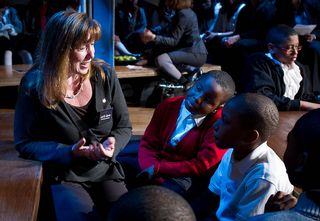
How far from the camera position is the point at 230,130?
1665mm

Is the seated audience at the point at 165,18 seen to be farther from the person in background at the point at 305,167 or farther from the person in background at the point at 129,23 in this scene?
the person in background at the point at 305,167

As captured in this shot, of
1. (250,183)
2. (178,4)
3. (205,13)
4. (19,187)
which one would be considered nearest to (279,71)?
(250,183)

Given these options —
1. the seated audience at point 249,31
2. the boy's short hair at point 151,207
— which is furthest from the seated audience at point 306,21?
the boy's short hair at point 151,207

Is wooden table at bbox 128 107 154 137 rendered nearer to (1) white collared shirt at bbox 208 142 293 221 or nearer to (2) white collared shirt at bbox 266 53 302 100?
(2) white collared shirt at bbox 266 53 302 100

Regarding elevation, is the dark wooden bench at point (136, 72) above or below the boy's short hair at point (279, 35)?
below

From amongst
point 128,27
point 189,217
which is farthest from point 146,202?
point 128,27

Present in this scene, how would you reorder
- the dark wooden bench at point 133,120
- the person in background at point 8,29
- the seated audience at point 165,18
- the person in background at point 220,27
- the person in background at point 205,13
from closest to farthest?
the dark wooden bench at point 133,120, the seated audience at point 165,18, the person in background at point 8,29, the person in background at point 220,27, the person in background at point 205,13

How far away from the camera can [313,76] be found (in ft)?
15.7

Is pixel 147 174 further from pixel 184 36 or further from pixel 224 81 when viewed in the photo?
pixel 184 36

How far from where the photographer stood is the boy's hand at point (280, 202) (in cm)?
147

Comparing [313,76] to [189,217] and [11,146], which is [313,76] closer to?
[11,146]

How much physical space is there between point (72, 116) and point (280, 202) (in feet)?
2.95

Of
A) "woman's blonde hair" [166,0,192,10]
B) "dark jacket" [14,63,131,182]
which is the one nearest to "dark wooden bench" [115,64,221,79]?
"woman's blonde hair" [166,0,192,10]

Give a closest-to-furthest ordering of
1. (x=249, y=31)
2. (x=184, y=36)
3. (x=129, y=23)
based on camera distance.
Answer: (x=184, y=36) → (x=249, y=31) → (x=129, y=23)
